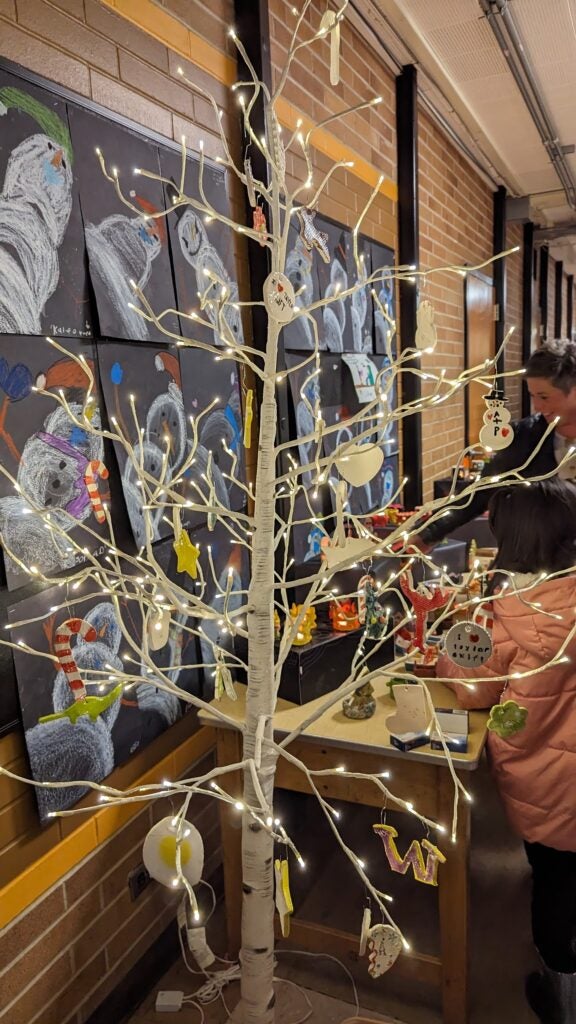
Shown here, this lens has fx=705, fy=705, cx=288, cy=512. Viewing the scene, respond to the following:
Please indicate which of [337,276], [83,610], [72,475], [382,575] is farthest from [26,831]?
[337,276]

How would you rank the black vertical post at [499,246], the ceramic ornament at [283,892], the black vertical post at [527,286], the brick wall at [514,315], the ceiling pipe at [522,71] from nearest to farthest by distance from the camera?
the ceramic ornament at [283,892]
the ceiling pipe at [522,71]
the black vertical post at [499,246]
the brick wall at [514,315]
the black vertical post at [527,286]

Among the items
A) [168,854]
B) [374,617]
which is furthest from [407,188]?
[168,854]

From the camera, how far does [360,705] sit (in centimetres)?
180

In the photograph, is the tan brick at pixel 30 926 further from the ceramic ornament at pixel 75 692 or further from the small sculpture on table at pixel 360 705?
the small sculpture on table at pixel 360 705

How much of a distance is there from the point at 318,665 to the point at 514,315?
605 centimetres

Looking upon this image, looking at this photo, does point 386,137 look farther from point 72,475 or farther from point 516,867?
point 516,867

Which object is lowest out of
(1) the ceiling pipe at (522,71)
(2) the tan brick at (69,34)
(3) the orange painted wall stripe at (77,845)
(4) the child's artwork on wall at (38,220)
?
(3) the orange painted wall stripe at (77,845)

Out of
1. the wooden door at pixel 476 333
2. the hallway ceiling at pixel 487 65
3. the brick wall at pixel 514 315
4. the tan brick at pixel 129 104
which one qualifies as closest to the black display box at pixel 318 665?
the tan brick at pixel 129 104

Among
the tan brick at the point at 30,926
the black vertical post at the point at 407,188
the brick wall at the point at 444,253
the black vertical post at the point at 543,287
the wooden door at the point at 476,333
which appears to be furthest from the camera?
the black vertical post at the point at 543,287

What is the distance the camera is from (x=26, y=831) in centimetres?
148

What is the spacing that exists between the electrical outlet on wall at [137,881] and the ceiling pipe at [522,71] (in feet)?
11.3

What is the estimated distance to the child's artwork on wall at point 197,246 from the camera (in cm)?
184

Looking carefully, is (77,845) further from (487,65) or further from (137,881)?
(487,65)

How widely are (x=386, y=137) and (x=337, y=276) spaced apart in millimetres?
1104
